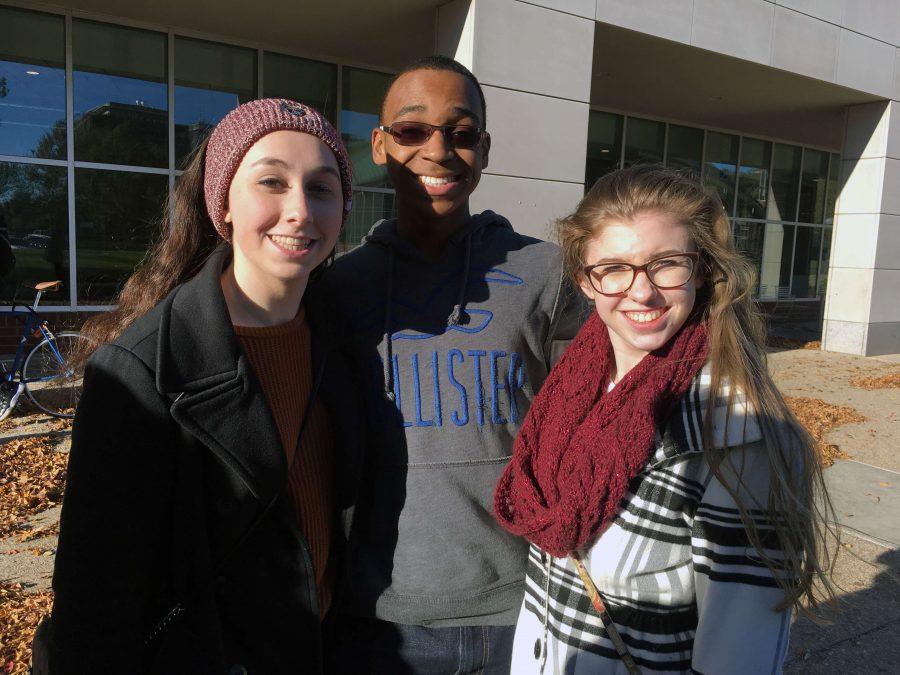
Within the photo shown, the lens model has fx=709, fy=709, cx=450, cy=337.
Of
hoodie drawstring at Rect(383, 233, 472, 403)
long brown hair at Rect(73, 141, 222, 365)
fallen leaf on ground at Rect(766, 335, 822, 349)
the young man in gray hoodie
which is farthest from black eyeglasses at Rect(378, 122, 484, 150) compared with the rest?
fallen leaf on ground at Rect(766, 335, 822, 349)

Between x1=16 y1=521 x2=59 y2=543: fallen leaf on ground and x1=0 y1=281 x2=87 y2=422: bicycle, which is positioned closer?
x1=16 y1=521 x2=59 y2=543: fallen leaf on ground

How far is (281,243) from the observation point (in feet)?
4.99

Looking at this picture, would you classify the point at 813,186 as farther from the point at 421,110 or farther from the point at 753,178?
the point at 421,110

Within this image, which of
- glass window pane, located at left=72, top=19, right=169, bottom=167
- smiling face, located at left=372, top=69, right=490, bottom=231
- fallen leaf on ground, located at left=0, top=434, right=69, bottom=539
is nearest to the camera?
smiling face, located at left=372, top=69, right=490, bottom=231

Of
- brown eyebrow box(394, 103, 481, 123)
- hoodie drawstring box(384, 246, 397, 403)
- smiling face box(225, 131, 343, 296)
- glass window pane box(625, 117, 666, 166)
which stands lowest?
hoodie drawstring box(384, 246, 397, 403)

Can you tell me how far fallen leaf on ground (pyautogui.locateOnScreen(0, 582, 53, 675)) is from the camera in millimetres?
2846

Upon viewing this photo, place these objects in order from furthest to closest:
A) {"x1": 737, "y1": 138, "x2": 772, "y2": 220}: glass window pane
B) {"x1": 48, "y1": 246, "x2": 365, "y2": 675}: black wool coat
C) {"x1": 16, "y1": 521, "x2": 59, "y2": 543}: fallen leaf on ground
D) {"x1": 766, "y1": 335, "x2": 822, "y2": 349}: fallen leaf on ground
Result: 1. {"x1": 737, "y1": 138, "x2": 772, "y2": 220}: glass window pane
2. {"x1": 766, "y1": 335, "x2": 822, "y2": 349}: fallen leaf on ground
3. {"x1": 16, "y1": 521, "x2": 59, "y2": 543}: fallen leaf on ground
4. {"x1": 48, "y1": 246, "x2": 365, "y2": 675}: black wool coat

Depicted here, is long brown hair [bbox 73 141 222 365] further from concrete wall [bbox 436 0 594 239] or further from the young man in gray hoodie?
concrete wall [bbox 436 0 594 239]

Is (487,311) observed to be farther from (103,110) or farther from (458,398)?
(103,110)

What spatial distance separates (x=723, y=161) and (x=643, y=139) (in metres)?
2.51

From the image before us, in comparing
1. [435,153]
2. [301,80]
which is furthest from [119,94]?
[435,153]

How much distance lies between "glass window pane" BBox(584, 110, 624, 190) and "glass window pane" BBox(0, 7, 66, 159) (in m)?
8.33

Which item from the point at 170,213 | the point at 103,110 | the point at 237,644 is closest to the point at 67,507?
the point at 237,644

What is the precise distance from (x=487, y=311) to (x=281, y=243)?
57 cm
